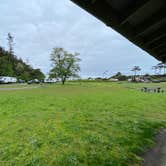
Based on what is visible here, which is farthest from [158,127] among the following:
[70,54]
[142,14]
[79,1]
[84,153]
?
[70,54]

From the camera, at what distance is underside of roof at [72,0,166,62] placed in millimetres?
A: 3807

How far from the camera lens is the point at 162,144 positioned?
20.3 ft

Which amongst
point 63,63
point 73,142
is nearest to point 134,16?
point 73,142

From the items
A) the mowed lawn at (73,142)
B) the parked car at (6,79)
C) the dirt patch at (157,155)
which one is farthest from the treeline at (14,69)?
the dirt patch at (157,155)

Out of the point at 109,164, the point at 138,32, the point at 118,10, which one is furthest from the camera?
the point at 138,32

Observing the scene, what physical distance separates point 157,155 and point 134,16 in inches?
127

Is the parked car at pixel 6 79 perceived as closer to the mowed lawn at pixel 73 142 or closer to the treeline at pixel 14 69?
the treeline at pixel 14 69

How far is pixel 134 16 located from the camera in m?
4.43

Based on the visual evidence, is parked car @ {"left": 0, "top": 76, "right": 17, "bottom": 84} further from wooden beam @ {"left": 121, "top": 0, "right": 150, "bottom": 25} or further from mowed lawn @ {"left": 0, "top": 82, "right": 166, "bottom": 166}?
wooden beam @ {"left": 121, "top": 0, "right": 150, "bottom": 25}

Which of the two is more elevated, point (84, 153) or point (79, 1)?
point (79, 1)

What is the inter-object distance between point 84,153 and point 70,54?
66271 mm

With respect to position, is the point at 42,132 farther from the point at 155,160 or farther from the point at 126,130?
the point at 155,160

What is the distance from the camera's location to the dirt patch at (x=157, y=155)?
4801 millimetres

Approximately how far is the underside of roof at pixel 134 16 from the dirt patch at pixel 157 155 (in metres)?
2.78
